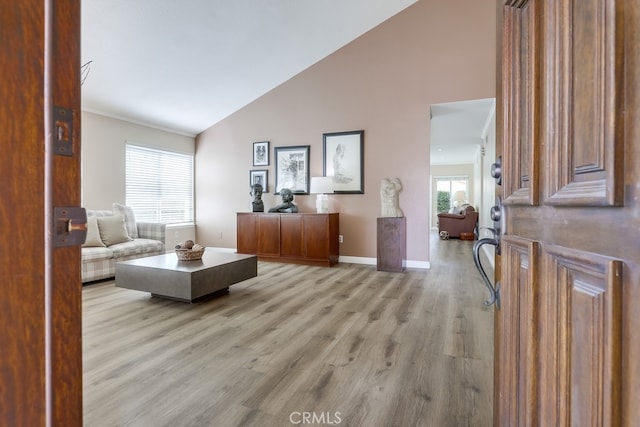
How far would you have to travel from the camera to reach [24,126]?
418mm

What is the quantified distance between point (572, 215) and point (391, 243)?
411 centimetres

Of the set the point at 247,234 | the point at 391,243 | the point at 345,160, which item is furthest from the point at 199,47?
the point at 391,243

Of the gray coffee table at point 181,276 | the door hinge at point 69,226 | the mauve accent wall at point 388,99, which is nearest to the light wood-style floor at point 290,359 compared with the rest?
the gray coffee table at point 181,276

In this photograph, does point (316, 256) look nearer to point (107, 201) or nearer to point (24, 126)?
point (107, 201)

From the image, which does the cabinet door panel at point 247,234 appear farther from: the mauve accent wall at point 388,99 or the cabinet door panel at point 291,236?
the mauve accent wall at point 388,99

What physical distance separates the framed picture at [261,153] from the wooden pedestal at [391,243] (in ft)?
8.14

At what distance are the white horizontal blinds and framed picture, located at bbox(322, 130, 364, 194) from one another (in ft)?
9.74

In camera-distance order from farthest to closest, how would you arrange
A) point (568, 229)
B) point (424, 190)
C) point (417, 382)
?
point (424, 190)
point (417, 382)
point (568, 229)

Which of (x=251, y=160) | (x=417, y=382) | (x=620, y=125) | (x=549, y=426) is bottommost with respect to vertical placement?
(x=417, y=382)

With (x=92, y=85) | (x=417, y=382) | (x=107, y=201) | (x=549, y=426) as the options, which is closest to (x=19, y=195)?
(x=549, y=426)

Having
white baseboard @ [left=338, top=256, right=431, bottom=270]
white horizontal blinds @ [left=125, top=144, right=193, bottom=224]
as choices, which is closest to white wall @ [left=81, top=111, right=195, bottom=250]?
white horizontal blinds @ [left=125, top=144, right=193, bottom=224]

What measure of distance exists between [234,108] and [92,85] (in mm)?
2274

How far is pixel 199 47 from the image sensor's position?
163 inches

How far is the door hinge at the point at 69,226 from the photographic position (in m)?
0.46
